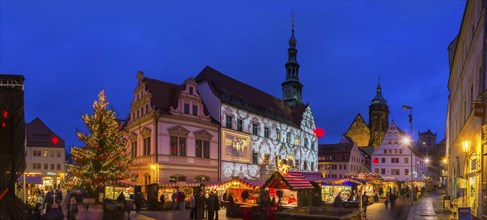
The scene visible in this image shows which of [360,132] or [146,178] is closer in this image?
[146,178]

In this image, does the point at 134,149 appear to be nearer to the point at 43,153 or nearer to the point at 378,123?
the point at 43,153

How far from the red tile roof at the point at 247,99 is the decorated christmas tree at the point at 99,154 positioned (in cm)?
1157

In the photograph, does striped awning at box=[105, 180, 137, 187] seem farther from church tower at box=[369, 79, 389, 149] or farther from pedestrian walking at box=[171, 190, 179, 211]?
church tower at box=[369, 79, 389, 149]

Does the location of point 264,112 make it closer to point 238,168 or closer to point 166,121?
point 238,168

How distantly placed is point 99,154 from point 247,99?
62.6 ft

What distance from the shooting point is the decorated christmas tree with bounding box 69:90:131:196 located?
1384 inches

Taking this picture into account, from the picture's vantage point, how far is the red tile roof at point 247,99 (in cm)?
4497

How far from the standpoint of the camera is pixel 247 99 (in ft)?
161

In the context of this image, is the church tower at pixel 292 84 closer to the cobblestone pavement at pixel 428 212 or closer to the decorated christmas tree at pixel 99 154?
the cobblestone pavement at pixel 428 212

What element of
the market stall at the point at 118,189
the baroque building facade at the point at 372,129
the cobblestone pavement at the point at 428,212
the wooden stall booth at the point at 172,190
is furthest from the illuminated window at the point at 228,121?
the baroque building facade at the point at 372,129

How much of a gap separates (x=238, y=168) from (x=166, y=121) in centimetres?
1126

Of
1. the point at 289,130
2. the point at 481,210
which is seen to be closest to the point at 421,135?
the point at 289,130

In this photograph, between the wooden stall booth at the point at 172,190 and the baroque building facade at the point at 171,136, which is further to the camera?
the baroque building facade at the point at 171,136

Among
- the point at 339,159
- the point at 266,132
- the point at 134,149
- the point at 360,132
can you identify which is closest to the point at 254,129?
the point at 266,132
